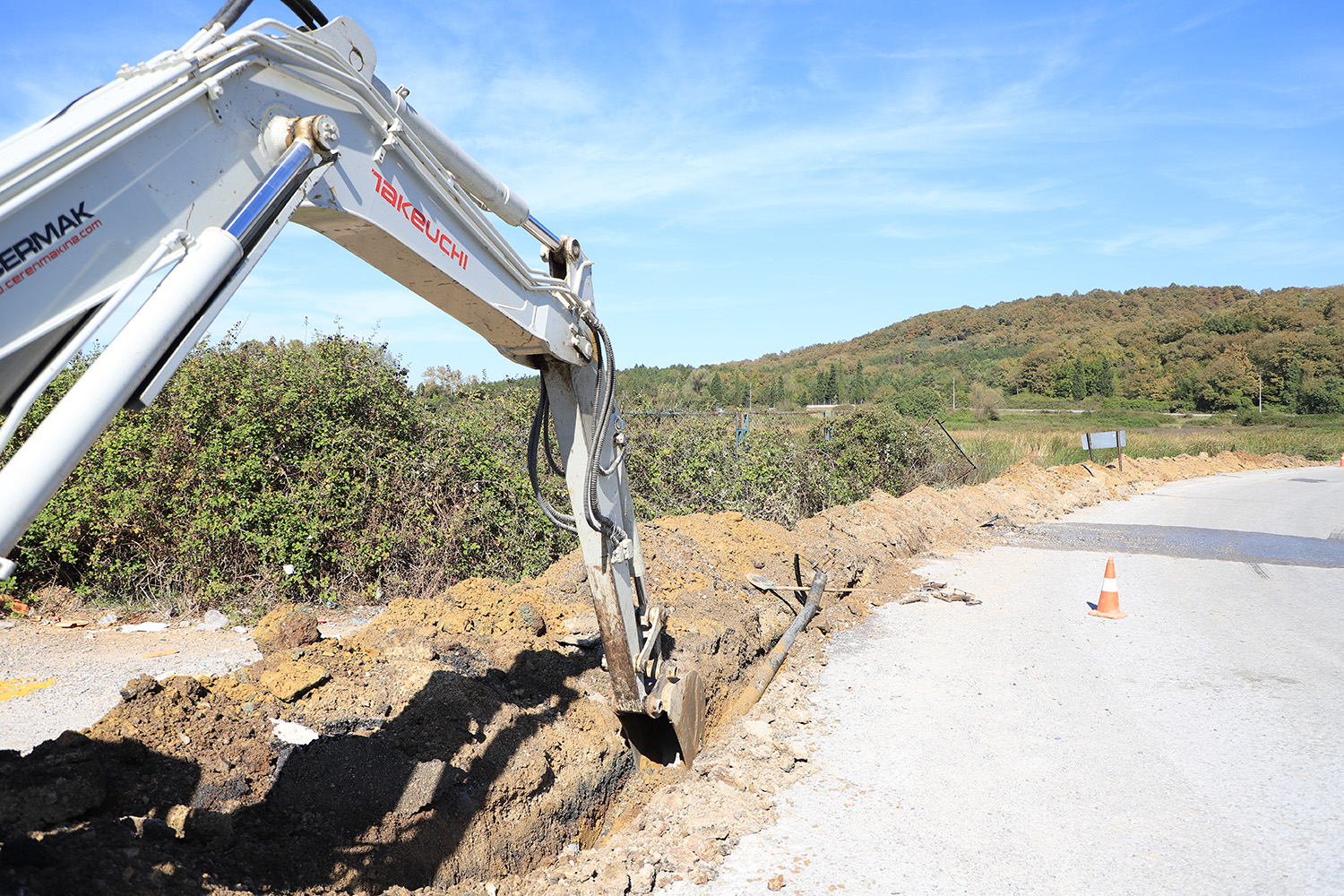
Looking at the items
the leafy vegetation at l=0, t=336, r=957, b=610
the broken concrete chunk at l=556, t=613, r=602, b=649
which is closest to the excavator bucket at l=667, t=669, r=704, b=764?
the broken concrete chunk at l=556, t=613, r=602, b=649

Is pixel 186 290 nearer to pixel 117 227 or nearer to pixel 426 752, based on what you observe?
pixel 117 227

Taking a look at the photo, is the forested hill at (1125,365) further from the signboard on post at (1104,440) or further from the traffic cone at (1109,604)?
the traffic cone at (1109,604)

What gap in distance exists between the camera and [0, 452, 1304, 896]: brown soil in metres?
3.42

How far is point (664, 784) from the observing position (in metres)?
5.24

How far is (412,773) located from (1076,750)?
4525 mm

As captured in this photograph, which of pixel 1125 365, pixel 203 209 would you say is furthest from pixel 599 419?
pixel 1125 365

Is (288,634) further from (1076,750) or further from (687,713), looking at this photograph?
(1076,750)

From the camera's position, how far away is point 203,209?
2.34 metres

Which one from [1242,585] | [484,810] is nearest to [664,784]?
Answer: [484,810]

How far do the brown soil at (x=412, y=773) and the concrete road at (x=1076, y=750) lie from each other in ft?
1.74

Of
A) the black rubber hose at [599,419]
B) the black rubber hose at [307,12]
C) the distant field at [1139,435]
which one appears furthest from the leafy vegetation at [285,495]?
the distant field at [1139,435]

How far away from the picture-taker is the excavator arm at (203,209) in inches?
75.4

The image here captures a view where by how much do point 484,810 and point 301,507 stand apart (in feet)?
18.0

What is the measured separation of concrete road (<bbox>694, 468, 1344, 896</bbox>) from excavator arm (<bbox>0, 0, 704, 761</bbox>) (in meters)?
3.38
